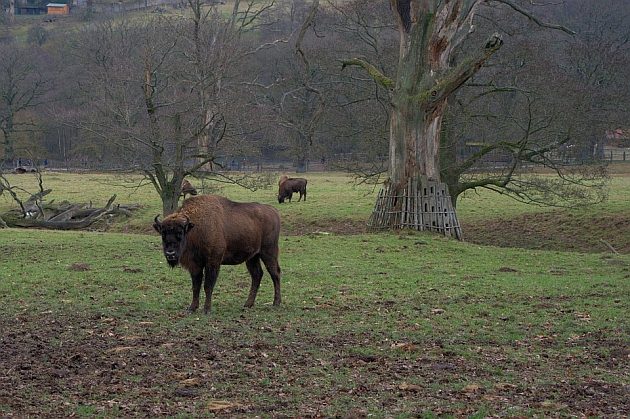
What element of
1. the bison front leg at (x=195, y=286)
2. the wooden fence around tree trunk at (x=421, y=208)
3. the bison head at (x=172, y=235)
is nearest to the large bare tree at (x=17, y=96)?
the wooden fence around tree trunk at (x=421, y=208)

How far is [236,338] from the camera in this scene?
10320 mm

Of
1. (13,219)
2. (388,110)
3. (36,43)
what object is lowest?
(13,219)

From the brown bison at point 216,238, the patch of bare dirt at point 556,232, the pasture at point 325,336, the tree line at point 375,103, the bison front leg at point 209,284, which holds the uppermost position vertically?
the tree line at point 375,103

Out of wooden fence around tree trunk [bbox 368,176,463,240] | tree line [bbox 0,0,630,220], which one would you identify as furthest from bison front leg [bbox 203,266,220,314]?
wooden fence around tree trunk [bbox 368,176,463,240]

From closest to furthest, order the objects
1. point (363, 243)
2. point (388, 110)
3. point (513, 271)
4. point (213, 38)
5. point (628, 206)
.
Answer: point (513, 271), point (363, 243), point (388, 110), point (628, 206), point (213, 38)

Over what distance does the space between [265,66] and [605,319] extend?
2237 inches

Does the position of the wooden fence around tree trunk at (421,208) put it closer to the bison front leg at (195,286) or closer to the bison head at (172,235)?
the bison front leg at (195,286)

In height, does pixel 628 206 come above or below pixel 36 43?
below

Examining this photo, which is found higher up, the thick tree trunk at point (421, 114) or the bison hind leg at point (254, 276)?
the thick tree trunk at point (421, 114)

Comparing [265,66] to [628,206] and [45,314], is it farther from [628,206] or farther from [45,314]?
[45,314]

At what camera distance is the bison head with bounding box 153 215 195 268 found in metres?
11.9

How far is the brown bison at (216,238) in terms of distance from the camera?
12008mm

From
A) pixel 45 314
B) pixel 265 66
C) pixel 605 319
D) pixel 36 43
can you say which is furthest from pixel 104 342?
pixel 36 43

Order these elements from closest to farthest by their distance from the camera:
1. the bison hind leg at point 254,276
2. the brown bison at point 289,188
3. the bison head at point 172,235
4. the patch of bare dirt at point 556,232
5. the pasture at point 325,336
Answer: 1. the pasture at point 325,336
2. the bison head at point 172,235
3. the bison hind leg at point 254,276
4. the patch of bare dirt at point 556,232
5. the brown bison at point 289,188
